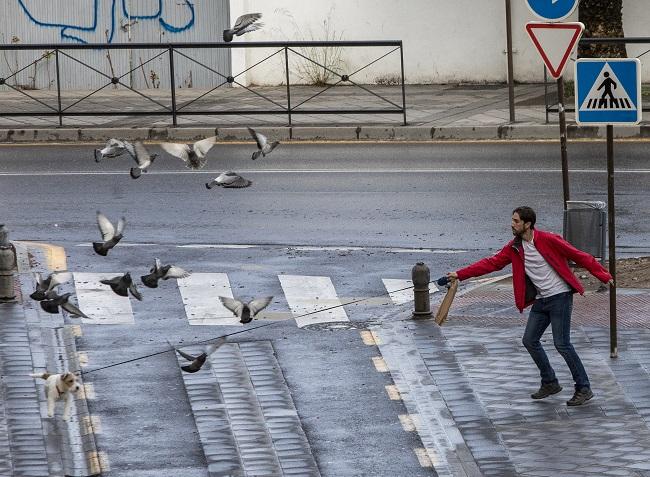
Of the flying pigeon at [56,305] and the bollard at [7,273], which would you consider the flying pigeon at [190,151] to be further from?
the bollard at [7,273]

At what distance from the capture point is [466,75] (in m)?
27.0

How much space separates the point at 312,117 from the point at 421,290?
37.8ft

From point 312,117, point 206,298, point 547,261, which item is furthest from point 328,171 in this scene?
point 547,261

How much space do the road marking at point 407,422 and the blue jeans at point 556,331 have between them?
3.19ft

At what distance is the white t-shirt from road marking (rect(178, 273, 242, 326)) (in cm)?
318

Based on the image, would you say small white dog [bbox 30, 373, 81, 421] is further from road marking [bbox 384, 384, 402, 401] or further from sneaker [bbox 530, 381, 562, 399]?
sneaker [bbox 530, 381, 562, 399]

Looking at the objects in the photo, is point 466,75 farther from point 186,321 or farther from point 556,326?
point 556,326

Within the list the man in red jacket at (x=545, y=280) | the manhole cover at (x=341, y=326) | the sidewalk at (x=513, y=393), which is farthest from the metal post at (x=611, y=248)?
the manhole cover at (x=341, y=326)

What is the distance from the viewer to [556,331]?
10.6 meters

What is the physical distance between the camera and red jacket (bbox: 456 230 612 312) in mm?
10438

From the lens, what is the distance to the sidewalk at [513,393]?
31.4 ft

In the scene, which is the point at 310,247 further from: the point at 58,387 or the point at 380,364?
the point at 58,387

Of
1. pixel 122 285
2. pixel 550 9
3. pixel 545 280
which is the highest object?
pixel 550 9

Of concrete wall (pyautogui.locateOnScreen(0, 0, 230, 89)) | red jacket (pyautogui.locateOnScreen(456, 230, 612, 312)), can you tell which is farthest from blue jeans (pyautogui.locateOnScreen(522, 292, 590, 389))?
concrete wall (pyautogui.locateOnScreen(0, 0, 230, 89))
